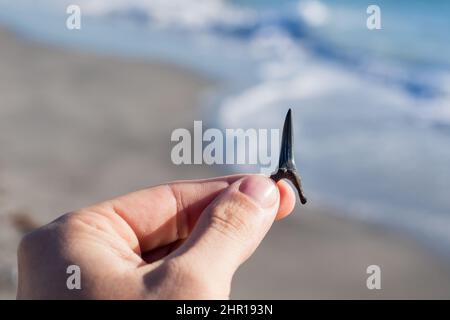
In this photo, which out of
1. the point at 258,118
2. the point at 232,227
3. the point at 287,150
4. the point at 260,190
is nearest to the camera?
the point at 232,227

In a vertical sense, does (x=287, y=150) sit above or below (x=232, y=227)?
above

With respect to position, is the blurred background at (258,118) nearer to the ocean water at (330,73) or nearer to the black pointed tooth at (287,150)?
the ocean water at (330,73)

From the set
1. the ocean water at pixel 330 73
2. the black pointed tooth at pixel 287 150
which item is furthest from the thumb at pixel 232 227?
the ocean water at pixel 330 73

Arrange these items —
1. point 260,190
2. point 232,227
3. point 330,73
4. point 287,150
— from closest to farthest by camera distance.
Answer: point 232,227 → point 260,190 → point 287,150 → point 330,73

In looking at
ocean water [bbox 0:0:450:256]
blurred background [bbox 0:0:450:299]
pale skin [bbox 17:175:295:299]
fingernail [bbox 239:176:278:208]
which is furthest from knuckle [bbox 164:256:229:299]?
ocean water [bbox 0:0:450:256]

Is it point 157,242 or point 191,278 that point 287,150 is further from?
point 191,278

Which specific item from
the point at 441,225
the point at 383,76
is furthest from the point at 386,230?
the point at 383,76

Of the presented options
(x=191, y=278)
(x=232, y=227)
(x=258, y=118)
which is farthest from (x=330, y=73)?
(x=191, y=278)

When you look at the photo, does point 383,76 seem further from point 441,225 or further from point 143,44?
point 441,225

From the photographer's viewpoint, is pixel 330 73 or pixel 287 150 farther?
pixel 330 73
